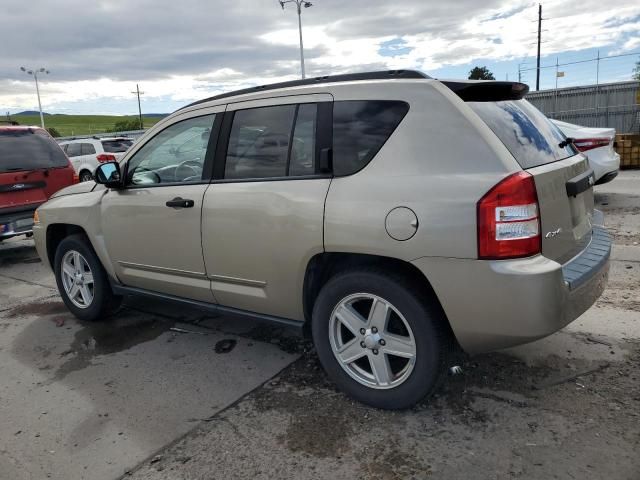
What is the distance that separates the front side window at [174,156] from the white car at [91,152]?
13743mm

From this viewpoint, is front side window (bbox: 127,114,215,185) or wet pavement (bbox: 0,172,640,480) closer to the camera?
wet pavement (bbox: 0,172,640,480)

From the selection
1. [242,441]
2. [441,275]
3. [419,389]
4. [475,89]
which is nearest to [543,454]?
[419,389]

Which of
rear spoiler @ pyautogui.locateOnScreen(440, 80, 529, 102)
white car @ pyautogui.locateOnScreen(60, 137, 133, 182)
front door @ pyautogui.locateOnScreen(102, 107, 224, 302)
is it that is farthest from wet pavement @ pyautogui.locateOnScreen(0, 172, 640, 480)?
white car @ pyautogui.locateOnScreen(60, 137, 133, 182)

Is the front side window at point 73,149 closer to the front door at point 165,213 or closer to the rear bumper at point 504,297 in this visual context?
the front door at point 165,213

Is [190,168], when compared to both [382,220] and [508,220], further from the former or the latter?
[508,220]

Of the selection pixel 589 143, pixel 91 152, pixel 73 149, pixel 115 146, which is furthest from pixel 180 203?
pixel 73 149

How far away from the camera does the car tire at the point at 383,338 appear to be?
2.76m

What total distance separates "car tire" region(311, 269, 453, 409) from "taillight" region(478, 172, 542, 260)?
1.54 ft

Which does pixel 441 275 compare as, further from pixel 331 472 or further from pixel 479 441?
pixel 331 472

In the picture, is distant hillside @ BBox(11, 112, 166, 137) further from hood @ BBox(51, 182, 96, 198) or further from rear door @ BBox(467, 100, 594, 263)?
rear door @ BBox(467, 100, 594, 263)

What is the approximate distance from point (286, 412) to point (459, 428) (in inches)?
38.4

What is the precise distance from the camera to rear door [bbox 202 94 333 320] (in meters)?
3.10

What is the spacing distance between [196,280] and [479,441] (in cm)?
214

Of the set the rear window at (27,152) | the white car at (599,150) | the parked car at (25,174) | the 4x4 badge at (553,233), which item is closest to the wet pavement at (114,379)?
the 4x4 badge at (553,233)
